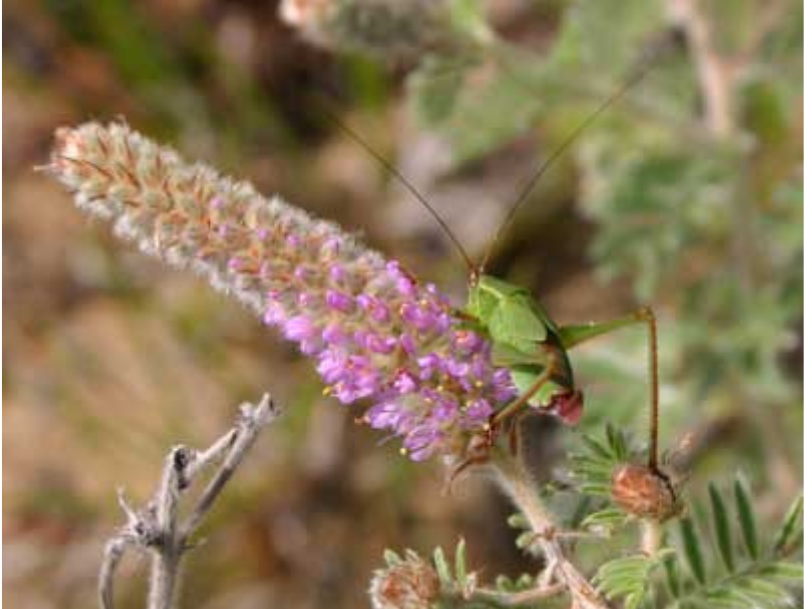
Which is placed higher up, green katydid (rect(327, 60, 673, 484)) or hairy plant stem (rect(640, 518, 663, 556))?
green katydid (rect(327, 60, 673, 484))

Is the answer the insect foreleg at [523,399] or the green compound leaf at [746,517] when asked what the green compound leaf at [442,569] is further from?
the green compound leaf at [746,517]

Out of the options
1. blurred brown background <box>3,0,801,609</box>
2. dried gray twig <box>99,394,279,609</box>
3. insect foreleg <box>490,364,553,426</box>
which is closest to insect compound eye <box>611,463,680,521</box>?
insect foreleg <box>490,364,553,426</box>

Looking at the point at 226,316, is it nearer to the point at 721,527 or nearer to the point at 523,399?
the point at 721,527

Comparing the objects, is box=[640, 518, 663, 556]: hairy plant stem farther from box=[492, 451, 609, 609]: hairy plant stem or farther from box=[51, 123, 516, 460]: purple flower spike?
box=[51, 123, 516, 460]: purple flower spike

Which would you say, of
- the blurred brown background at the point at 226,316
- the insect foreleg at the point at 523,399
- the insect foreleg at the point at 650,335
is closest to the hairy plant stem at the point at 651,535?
A: the insect foreleg at the point at 650,335

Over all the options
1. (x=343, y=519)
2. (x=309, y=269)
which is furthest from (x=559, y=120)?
(x=309, y=269)

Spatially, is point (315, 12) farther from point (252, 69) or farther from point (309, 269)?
point (252, 69)
